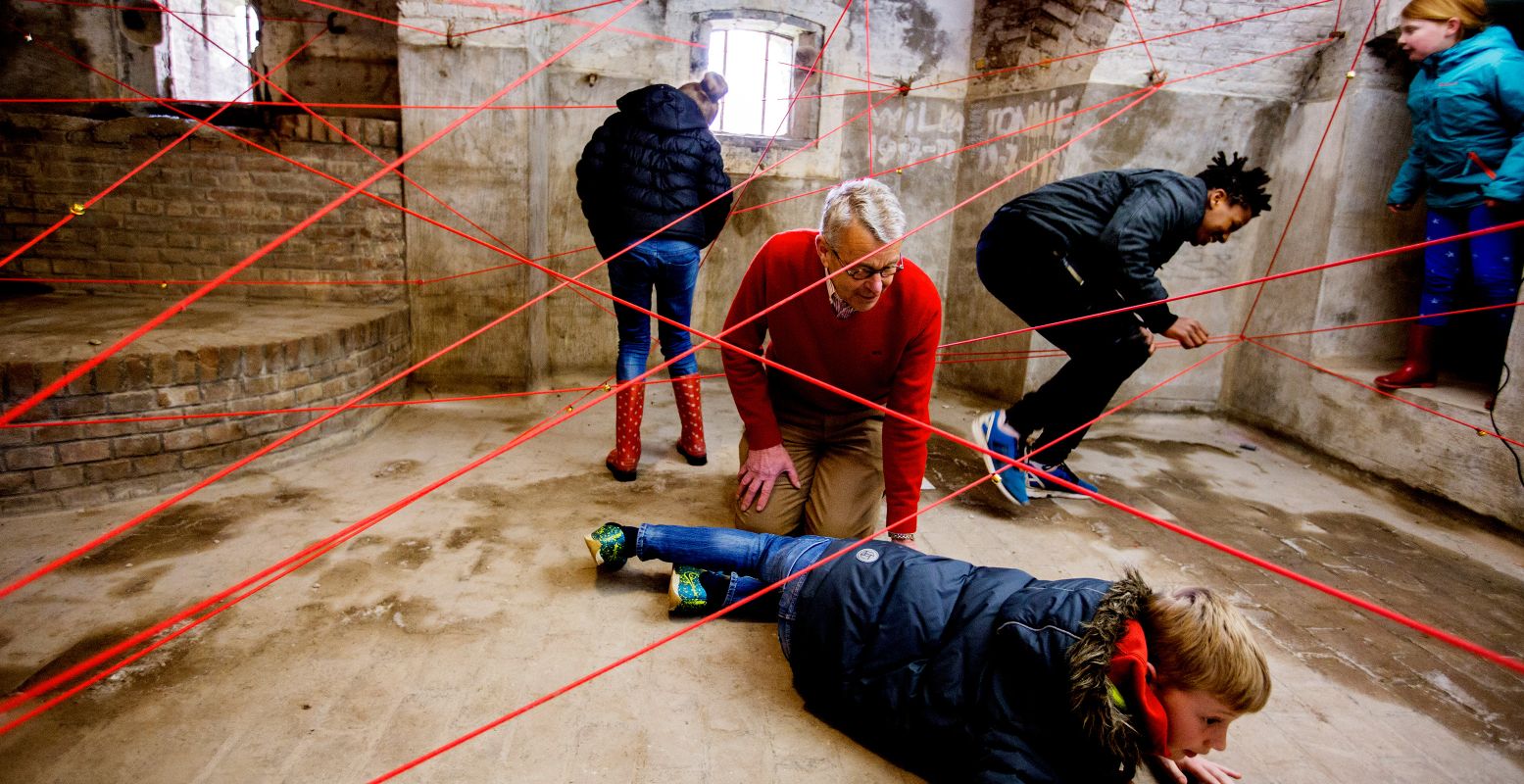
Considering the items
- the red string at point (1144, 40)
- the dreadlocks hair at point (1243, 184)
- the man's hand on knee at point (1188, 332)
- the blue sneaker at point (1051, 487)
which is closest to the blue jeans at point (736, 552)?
the blue sneaker at point (1051, 487)

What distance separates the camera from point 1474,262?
12.4 ft

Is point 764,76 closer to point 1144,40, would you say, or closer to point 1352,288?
point 1144,40

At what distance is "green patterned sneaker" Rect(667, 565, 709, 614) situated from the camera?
8.03ft

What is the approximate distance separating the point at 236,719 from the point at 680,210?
Answer: 8.40ft

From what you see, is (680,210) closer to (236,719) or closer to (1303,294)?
(236,719)

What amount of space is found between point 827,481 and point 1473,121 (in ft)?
11.9

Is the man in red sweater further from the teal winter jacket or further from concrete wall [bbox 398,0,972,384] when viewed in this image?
the teal winter jacket

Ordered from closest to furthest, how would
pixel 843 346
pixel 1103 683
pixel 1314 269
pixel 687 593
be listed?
pixel 1103 683 < pixel 1314 269 < pixel 687 593 < pixel 843 346

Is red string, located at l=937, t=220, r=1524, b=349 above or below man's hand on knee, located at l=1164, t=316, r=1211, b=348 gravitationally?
above

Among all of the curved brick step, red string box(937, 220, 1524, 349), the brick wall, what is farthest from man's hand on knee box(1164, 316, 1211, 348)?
the brick wall

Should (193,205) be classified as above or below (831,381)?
above

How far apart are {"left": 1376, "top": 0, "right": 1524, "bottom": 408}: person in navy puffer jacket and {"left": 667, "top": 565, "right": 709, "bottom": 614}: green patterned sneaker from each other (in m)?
3.87

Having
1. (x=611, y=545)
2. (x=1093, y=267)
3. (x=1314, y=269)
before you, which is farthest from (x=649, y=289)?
(x=1314, y=269)

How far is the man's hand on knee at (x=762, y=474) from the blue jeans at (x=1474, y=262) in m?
3.53
